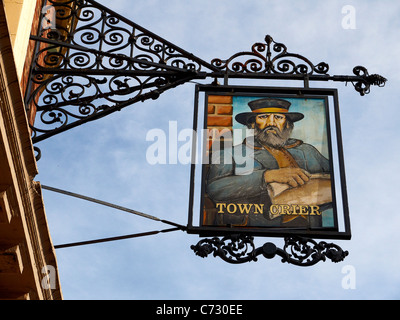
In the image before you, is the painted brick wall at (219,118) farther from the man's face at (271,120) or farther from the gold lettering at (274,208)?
the gold lettering at (274,208)

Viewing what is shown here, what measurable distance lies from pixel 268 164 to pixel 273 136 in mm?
504

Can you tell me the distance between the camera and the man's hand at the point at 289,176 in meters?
11.7

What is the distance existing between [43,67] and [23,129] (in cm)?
321

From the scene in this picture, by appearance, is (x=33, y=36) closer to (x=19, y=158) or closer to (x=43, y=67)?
(x=43, y=67)

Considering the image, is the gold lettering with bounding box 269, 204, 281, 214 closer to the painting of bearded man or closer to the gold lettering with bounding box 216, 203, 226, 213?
the painting of bearded man

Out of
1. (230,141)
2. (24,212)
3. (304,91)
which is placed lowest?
(24,212)

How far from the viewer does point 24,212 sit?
32.4 ft

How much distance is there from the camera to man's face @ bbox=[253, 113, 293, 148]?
12.2 m

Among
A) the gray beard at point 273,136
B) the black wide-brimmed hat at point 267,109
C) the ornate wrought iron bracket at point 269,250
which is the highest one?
the black wide-brimmed hat at point 267,109

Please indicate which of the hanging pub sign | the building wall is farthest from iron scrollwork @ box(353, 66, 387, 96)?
the building wall

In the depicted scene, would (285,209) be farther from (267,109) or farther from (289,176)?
(267,109)

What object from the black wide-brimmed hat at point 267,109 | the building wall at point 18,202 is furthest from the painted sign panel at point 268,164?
the building wall at point 18,202
